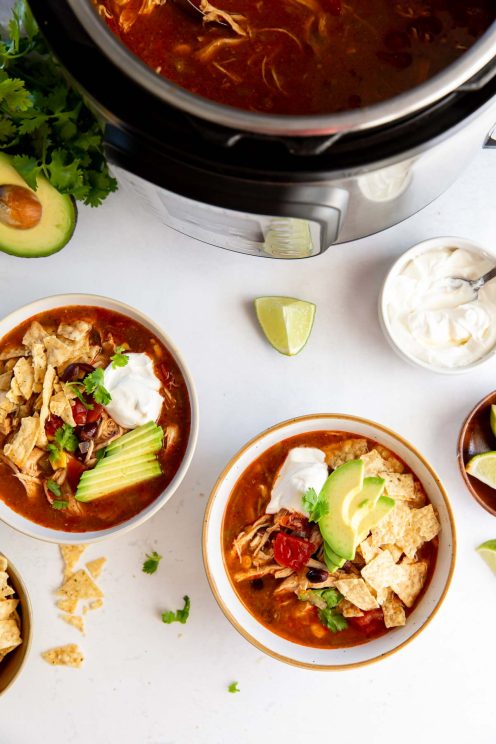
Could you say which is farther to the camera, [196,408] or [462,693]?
[462,693]

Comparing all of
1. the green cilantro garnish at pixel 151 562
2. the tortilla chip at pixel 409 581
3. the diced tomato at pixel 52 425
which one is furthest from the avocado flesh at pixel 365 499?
the diced tomato at pixel 52 425

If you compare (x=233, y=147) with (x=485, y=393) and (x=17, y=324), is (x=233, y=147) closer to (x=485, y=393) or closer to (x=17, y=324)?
(x=17, y=324)

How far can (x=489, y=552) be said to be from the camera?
2688 millimetres

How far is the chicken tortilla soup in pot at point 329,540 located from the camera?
8.29 feet

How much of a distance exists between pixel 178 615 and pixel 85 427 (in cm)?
68

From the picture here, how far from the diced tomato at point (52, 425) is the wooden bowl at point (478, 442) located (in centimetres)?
125

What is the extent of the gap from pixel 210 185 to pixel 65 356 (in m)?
1.03

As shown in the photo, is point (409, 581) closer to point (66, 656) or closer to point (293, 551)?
point (293, 551)

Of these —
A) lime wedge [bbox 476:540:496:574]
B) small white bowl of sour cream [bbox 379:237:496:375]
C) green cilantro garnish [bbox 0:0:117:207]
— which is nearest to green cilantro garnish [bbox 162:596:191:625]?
lime wedge [bbox 476:540:496:574]

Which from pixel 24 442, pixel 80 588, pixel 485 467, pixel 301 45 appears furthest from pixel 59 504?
pixel 301 45

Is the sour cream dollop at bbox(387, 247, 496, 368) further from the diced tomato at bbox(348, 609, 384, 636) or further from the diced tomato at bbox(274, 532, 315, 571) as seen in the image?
the diced tomato at bbox(348, 609, 384, 636)

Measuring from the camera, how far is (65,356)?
263 centimetres

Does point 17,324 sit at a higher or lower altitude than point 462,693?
higher

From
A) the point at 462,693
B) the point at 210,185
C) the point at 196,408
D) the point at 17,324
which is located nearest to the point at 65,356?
the point at 17,324
